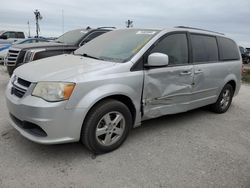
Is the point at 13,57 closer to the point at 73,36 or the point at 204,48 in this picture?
the point at 73,36

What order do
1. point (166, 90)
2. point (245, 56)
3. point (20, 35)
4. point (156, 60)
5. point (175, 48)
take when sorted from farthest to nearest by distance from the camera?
point (245, 56) → point (20, 35) → point (175, 48) → point (166, 90) → point (156, 60)

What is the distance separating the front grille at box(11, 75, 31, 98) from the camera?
121 inches

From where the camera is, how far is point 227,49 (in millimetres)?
5293

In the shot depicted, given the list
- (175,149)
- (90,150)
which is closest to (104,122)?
(90,150)

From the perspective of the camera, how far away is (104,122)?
10.7 ft

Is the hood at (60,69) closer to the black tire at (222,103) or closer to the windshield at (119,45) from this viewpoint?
the windshield at (119,45)

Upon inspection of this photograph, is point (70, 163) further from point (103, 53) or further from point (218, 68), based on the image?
point (218, 68)

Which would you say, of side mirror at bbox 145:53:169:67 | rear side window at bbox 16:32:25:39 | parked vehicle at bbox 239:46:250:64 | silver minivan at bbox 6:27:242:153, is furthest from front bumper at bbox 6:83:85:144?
parked vehicle at bbox 239:46:250:64

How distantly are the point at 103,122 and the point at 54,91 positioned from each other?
77 centimetres

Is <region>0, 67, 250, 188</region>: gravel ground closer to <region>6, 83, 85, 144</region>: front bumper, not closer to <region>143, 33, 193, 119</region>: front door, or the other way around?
<region>6, 83, 85, 144</region>: front bumper

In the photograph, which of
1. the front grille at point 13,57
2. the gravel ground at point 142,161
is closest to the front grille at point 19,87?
the gravel ground at point 142,161

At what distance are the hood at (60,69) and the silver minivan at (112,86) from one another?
12mm

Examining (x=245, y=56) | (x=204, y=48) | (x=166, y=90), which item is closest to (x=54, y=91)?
(x=166, y=90)

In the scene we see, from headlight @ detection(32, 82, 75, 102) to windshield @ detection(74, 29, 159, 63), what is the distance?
2.99 feet
